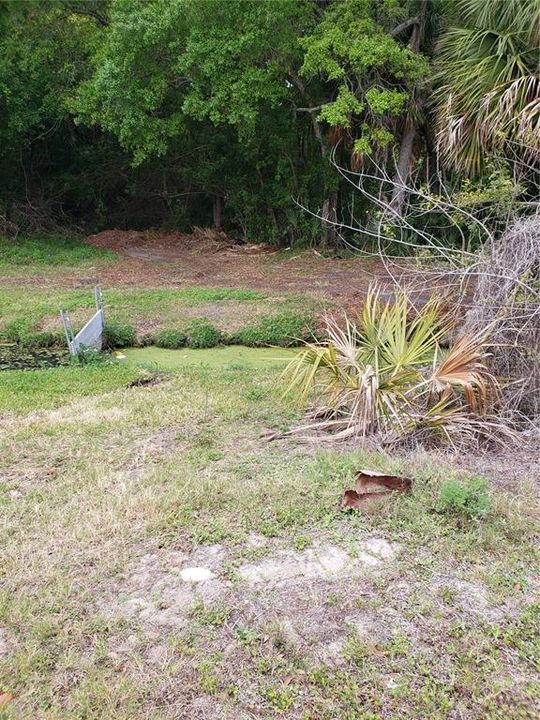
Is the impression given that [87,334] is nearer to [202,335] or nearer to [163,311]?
[202,335]

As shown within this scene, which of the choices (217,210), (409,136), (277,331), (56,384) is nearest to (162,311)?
(277,331)

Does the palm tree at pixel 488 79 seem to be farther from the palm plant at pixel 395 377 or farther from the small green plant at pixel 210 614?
the small green plant at pixel 210 614

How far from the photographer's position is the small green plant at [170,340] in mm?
6180

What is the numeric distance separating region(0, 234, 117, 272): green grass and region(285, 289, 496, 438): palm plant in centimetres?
738

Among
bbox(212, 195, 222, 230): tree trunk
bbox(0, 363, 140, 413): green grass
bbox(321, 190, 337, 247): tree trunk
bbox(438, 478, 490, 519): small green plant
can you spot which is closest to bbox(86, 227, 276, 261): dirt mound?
bbox(212, 195, 222, 230): tree trunk

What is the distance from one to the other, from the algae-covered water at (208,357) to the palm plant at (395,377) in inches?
68.2

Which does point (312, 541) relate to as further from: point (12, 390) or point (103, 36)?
point (103, 36)

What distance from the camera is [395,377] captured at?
11.2 feet

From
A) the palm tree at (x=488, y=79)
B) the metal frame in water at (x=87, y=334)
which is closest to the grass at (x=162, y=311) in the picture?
the metal frame in water at (x=87, y=334)

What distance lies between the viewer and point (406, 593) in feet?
6.93

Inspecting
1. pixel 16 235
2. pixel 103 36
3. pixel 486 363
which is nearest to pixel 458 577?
pixel 486 363

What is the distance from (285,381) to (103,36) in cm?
802

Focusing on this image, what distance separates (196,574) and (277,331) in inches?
171

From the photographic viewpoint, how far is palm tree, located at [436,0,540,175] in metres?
6.37
